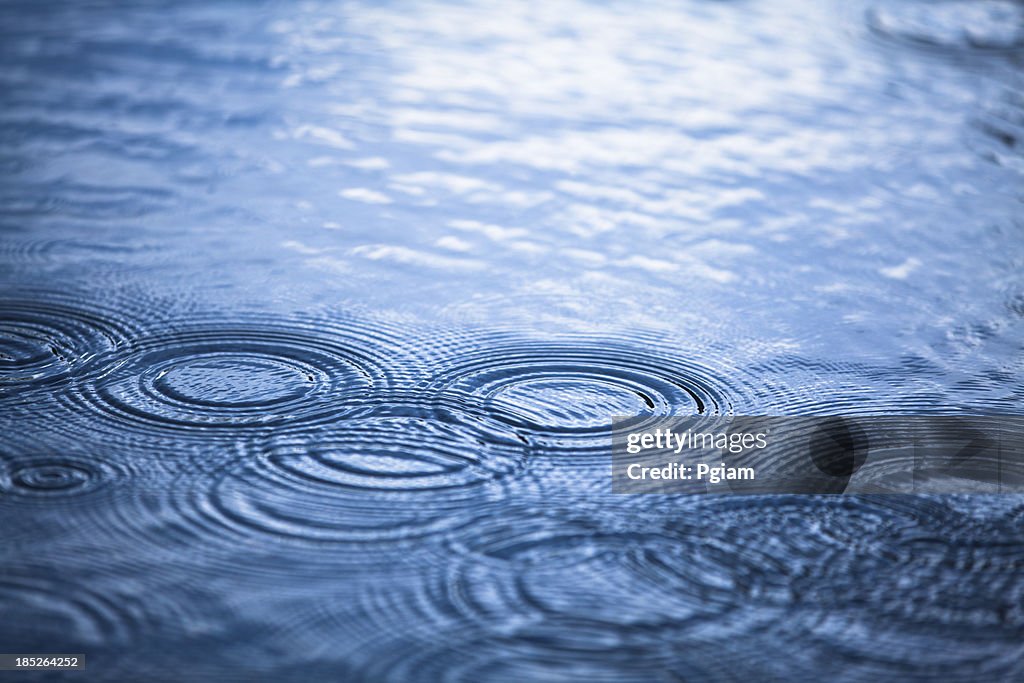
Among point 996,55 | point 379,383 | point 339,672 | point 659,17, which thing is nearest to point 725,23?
point 659,17

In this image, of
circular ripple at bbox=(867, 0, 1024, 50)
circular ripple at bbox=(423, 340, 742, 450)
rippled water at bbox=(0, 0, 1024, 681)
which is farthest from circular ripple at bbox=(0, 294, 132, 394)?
circular ripple at bbox=(867, 0, 1024, 50)

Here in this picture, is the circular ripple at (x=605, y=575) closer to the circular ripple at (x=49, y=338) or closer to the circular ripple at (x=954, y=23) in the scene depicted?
the circular ripple at (x=49, y=338)

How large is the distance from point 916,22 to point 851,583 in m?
3.47

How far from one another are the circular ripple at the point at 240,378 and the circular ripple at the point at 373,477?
3.5 inches

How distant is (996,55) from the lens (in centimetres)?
391

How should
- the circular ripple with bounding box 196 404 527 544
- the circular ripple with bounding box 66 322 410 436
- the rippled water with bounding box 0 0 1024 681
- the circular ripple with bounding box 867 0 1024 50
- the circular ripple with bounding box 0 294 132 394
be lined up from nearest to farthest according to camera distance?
the rippled water with bounding box 0 0 1024 681
the circular ripple with bounding box 196 404 527 544
the circular ripple with bounding box 66 322 410 436
the circular ripple with bounding box 0 294 132 394
the circular ripple with bounding box 867 0 1024 50

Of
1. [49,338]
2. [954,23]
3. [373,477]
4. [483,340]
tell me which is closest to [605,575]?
[373,477]

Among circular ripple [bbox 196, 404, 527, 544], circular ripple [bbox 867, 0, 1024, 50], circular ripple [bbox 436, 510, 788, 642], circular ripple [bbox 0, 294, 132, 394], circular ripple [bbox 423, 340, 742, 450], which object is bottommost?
circular ripple [bbox 436, 510, 788, 642]

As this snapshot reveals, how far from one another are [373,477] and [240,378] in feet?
1.34

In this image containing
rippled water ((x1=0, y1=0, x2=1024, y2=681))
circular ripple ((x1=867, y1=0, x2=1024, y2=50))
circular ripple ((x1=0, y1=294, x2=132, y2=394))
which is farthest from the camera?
circular ripple ((x1=867, y1=0, x2=1024, y2=50))

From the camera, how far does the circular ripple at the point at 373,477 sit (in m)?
1.51

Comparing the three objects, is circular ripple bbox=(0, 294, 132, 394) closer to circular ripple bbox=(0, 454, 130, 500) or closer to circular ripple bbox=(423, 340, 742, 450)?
circular ripple bbox=(0, 454, 130, 500)

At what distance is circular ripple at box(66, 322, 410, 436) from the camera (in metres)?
1.77

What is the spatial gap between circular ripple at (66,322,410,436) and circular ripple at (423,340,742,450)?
0.16 metres
